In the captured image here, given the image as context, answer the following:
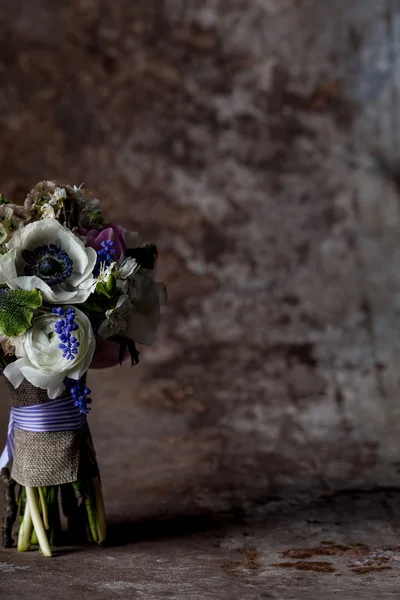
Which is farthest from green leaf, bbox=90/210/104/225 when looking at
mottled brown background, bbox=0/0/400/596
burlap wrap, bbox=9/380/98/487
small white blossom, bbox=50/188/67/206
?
mottled brown background, bbox=0/0/400/596

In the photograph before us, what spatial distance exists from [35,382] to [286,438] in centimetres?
138

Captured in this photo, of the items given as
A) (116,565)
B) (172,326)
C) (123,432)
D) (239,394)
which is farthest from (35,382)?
(172,326)

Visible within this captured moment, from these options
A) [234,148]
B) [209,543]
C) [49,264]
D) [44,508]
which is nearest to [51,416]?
[44,508]

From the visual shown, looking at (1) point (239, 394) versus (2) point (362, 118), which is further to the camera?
(2) point (362, 118)

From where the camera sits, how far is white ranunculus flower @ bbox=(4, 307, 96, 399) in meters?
1.82

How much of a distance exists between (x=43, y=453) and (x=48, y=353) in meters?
0.27

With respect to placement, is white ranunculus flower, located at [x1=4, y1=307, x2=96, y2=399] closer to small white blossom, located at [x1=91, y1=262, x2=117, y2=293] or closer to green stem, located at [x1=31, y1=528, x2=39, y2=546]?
small white blossom, located at [x1=91, y1=262, x2=117, y2=293]

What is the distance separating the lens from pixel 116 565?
195 cm

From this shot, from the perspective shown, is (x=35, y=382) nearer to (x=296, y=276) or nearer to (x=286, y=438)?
(x=286, y=438)

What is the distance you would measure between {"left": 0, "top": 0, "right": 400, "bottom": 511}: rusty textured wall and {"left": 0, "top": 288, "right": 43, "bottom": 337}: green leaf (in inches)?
70.8

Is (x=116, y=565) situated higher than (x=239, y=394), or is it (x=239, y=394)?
(x=239, y=394)

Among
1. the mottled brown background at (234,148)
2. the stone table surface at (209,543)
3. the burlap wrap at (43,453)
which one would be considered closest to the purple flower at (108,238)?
the burlap wrap at (43,453)

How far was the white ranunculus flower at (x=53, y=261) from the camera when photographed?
6.03 feet

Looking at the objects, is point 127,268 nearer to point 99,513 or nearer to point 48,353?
point 48,353
